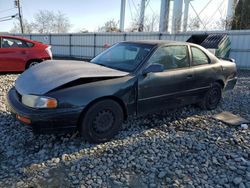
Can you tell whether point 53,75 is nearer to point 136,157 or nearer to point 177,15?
point 136,157

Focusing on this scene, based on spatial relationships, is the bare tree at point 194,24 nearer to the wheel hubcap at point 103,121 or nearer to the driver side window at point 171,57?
the driver side window at point 171,57

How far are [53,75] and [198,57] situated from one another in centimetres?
282

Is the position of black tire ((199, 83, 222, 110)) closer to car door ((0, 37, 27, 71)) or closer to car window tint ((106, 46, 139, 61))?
car window tint ((106, 46, 139, 61))

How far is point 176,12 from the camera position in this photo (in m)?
23.3

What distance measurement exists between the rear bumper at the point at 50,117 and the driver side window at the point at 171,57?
5.12ft

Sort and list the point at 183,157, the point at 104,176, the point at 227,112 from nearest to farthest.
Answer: the point at 104,176
the point at 183,157
the point at 227,112

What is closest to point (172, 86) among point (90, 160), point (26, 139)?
point (90, 160)

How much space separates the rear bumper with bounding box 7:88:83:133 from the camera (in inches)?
122

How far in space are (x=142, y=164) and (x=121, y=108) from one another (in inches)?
36.6

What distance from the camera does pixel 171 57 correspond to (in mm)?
4348

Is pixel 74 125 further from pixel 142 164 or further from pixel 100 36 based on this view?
pixel 100 36

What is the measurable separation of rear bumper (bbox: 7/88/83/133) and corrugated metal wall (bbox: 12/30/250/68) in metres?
11.1

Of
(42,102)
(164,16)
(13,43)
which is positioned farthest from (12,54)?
(164,16)

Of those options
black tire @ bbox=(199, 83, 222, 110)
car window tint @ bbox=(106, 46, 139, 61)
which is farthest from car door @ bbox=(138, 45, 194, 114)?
black tire @ bbox=(199, 83, 222, 110)
